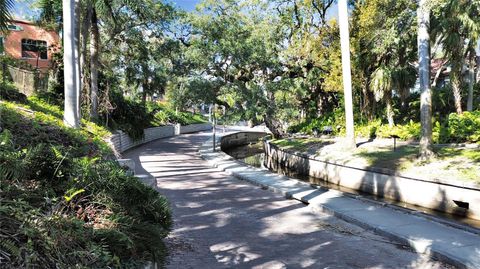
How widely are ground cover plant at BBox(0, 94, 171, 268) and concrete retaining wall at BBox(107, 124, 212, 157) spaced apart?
318 inches

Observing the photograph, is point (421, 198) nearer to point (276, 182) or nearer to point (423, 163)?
point (423, 163)

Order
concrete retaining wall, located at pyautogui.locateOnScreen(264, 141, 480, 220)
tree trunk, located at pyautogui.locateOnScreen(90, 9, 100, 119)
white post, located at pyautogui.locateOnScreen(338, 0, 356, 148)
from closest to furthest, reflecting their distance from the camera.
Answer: concrete retaining wall, located at pyautogui.locateOnScreen(264, 141, 480, 220) < white post, located at pyautogui.locateOnScreen(338, 0, 356, 148) < tree trunk, located at pyautogui.locateOnScreen(90, 9, 100, 119)

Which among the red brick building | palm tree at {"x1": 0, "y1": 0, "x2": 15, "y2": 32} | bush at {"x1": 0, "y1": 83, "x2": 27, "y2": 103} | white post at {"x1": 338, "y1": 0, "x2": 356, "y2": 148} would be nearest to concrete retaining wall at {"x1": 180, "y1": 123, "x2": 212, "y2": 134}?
the red brick building

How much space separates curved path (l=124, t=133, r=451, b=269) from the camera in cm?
648

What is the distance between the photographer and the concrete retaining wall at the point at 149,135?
852 inches

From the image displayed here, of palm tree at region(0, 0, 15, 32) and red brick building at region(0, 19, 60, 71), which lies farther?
red brick building at region(0, 19, 60, 71)

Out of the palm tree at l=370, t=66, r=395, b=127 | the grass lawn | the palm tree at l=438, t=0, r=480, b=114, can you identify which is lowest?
the grass lawn

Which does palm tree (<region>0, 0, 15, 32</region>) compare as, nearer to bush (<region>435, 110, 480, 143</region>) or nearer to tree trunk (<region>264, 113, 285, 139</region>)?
bush (<region>435, 110, 480, 143</region>)

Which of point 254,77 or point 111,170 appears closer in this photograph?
point 111,170

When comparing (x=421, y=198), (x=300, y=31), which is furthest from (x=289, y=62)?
(x=421, y=198)

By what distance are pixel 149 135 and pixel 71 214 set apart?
102 feet

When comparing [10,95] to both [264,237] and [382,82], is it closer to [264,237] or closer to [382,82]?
[264,237]

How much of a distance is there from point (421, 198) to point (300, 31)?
729 inches

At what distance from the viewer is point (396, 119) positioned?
25875 mm
